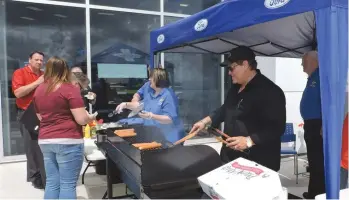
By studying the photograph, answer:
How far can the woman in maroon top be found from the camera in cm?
214

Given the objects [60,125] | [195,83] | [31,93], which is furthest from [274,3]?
[195,83]

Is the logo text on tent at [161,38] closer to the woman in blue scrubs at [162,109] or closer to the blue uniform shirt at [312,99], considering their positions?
the woman in blue scrubs at [162,109]

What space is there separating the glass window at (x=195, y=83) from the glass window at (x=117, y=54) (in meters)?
0.78

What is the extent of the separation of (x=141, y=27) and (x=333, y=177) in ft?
16.1

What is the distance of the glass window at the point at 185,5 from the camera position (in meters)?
5.97

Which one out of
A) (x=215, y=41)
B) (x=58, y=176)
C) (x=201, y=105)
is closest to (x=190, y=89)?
(x=201, y=105)

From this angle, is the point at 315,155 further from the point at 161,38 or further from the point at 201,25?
the point at 161,38

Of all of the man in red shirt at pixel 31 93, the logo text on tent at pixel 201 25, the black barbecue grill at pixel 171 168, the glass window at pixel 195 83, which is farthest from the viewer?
the glass window at pixel 195 83

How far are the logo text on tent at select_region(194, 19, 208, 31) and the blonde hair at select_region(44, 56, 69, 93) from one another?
3.74ft

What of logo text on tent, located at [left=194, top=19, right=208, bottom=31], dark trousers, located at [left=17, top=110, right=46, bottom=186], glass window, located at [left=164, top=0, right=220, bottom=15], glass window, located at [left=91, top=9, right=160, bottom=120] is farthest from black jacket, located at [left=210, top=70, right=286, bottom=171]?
glass window, located at [left=164, top=0, right=220, bottom=15]

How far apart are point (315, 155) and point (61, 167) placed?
91.5 inches

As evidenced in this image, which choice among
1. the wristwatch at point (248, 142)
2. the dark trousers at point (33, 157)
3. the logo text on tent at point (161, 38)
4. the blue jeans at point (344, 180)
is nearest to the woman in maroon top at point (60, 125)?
the dark trousers at point (33, 157)

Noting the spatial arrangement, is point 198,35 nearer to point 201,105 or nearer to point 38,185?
point 38,185

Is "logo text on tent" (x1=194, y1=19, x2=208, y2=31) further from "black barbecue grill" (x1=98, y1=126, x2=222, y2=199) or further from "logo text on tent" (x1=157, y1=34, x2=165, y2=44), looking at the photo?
"black barbecue grill" (x1=98, y1=126, x2=222, y2=199)
